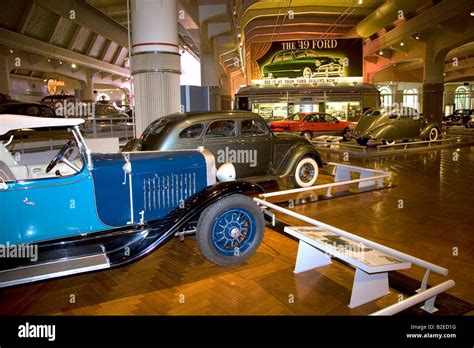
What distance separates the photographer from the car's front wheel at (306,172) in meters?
7.64

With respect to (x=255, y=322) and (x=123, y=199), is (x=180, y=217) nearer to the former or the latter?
(x=123, y=199)

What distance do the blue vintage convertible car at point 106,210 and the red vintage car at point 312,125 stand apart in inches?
527

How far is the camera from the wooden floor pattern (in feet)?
10.6

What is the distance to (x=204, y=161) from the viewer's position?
4.36 metres

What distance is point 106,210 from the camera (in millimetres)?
3725

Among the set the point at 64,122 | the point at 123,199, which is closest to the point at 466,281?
the point at 123,199

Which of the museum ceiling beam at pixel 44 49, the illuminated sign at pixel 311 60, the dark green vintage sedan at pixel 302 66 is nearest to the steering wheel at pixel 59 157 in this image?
the museum ceiling beam at pixel 44 49

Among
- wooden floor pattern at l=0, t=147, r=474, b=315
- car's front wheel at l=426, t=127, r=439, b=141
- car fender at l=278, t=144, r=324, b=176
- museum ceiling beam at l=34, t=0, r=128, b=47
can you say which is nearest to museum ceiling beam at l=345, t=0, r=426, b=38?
car's front wheel at l=426, t=127, r=439, b=141

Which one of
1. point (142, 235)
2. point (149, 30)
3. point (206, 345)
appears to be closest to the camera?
point (206, 345)

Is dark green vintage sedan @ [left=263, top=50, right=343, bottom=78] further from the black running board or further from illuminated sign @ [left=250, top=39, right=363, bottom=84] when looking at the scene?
the black running board

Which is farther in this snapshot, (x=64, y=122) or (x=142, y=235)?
(x=142, y=235)

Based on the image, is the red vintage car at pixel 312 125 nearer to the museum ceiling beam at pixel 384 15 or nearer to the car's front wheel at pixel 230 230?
the museum ceiling beam at pixel 384 15

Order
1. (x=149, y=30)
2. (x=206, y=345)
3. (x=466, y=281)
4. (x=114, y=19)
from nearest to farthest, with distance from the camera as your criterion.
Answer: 1. (x=206, y=345)
2. (x=466, y=281)
3. (x=149, y=30)
4. (x=114, y=19)

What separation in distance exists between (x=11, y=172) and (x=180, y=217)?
5.66 feet
